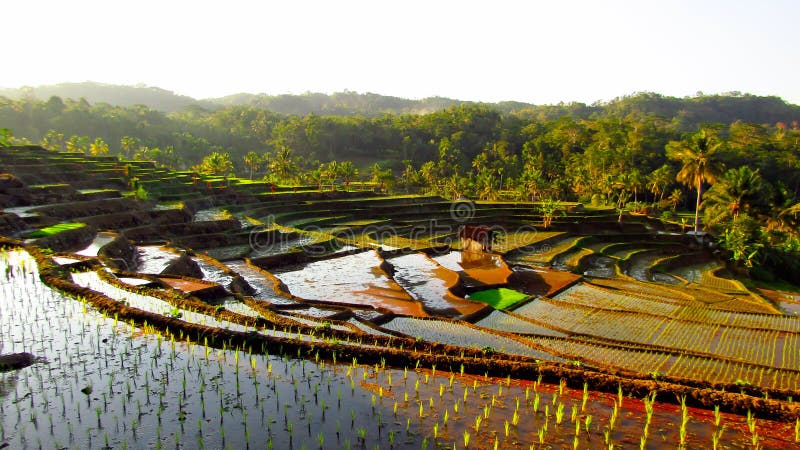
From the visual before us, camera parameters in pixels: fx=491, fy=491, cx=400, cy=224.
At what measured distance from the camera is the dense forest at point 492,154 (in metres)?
34.2

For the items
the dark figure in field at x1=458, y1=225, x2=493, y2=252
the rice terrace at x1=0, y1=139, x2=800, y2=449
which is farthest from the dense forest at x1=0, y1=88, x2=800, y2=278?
the dark figure in field at x1=458, y1=225, x2=493, y2=252

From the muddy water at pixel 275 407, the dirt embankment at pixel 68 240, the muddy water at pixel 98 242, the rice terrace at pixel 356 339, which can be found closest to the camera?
the muddy water at pixel 275 407

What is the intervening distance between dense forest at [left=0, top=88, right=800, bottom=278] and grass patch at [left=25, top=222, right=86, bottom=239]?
81.0ft

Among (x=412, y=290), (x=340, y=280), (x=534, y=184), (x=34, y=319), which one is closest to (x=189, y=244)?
(x=340, y=280)

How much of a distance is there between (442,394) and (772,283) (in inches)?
1173

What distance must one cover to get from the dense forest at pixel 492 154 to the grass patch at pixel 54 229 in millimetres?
24686

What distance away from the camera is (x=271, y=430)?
684cm

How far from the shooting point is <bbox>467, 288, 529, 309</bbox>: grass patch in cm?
1853

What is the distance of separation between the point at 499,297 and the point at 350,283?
5.99 m

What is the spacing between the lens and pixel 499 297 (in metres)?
19.3

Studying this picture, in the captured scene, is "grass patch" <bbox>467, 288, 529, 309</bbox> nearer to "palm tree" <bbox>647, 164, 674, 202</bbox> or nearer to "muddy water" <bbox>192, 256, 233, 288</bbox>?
"muddy water" <bbox>192, 256, 233, 288</bbox>

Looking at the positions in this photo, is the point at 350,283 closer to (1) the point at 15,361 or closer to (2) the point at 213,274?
(2) the point at 213,274

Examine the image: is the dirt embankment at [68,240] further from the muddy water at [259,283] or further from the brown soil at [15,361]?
the brown soil at [15,361]

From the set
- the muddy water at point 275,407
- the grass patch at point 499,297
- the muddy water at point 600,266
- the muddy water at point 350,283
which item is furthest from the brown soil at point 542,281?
the muddy water at point 275,407
